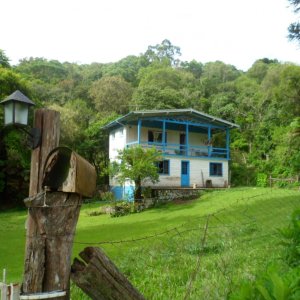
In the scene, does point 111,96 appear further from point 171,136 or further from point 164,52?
point 164,52

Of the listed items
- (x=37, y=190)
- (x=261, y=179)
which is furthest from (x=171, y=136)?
(x=37, y=190)

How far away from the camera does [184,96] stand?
4375cm

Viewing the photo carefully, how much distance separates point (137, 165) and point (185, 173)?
21.8 ft

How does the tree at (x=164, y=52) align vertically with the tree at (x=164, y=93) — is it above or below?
above

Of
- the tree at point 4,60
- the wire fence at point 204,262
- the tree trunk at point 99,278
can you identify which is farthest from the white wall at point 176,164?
the tree trunk at point 99,278

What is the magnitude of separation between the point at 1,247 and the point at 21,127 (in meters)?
10.3

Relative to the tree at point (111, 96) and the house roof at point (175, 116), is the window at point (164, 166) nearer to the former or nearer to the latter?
the house roof at point (175, 116)

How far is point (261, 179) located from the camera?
30000mm

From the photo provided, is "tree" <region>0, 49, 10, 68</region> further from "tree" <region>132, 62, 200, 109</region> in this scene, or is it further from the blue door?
the blue door

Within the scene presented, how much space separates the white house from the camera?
86.0ft

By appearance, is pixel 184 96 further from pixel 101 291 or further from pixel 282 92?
pixel 101 291

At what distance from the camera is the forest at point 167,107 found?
2881 centimetres

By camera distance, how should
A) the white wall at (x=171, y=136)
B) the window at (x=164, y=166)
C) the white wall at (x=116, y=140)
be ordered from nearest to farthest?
the window at (x=164, y=166)
the white wall at (x=171, y=136)
the white wall at (x=116, y=140)

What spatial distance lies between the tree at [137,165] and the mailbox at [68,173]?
18.7 m
